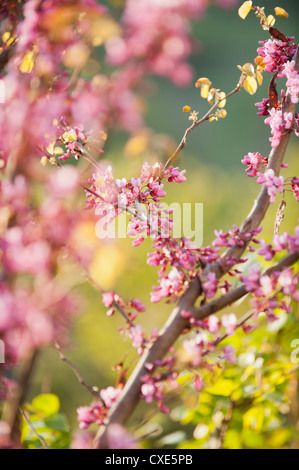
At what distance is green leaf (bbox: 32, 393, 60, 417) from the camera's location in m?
1.40

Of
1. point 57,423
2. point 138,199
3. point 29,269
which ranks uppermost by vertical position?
point 29,269

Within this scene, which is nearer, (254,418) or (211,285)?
(211,285)

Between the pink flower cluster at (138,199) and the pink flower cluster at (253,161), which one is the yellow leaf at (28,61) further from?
the pink flower cluster at (253,161)

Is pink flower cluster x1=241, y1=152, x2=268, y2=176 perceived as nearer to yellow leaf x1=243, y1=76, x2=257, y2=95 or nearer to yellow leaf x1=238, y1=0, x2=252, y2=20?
yellow leaf x1=243, y1=76, x2=257, y2=95

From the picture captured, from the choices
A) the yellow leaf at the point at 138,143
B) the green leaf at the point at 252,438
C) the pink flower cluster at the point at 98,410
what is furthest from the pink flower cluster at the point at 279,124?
the green leaf at the point at 252,438

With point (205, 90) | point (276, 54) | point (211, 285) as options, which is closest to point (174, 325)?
point (211, 285)

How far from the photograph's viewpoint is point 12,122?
699mm

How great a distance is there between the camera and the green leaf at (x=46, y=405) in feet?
4.58

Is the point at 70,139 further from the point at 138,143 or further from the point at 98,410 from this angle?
the point at 98,410

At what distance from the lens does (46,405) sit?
1.41m

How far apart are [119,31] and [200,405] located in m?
1.27

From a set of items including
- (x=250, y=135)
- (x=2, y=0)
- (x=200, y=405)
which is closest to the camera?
(x=2, y=0)
